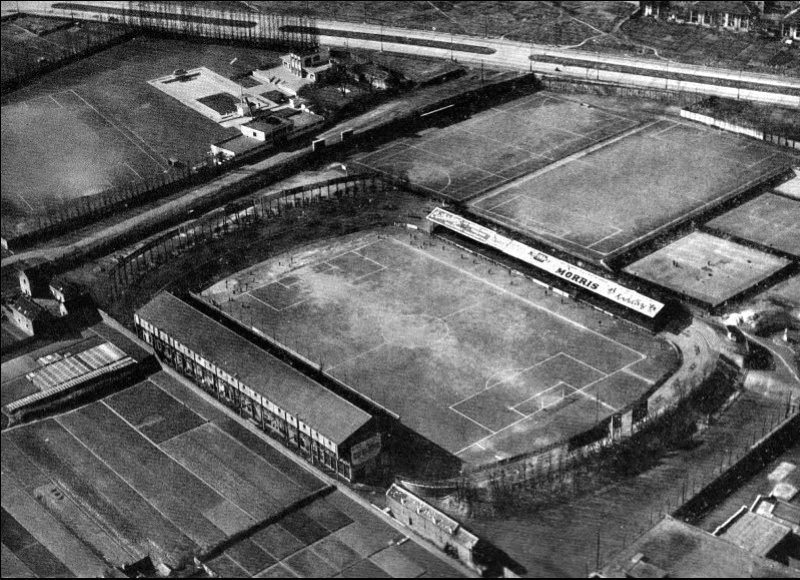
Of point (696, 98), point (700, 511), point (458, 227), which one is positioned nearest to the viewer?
point (700, 511)

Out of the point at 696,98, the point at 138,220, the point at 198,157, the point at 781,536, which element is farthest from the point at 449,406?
the point at 696,98

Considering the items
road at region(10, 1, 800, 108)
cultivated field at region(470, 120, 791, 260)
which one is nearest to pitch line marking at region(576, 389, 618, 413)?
cultivated field at region(470, 120, 791, 260)

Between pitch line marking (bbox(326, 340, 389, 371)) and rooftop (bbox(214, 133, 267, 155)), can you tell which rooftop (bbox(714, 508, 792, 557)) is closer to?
pitch line marking (bbox(326, 340, 389, 371))

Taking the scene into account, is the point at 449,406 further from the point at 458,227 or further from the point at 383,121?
the point at 383,121

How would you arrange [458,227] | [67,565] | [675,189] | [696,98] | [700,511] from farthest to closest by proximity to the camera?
[696,98] < [675,189] < [458,227] < [700,511] < [67,565]

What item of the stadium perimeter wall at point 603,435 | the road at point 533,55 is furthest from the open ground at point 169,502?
the road at point 533,55

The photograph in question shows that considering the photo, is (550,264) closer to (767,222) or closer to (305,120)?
(767,222)
